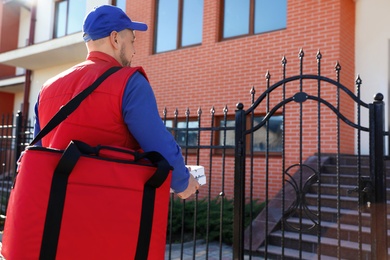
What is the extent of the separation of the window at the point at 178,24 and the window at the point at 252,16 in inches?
30.5

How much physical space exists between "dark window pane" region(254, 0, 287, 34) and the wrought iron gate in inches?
60.6

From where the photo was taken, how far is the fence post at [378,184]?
10.5ft

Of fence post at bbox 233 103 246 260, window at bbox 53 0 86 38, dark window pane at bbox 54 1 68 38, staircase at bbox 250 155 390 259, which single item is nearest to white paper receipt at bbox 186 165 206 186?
fence post at bbox 233 103 246 260

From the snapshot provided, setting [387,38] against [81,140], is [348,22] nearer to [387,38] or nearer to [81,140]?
[387,38]

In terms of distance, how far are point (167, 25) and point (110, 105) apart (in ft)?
30.1

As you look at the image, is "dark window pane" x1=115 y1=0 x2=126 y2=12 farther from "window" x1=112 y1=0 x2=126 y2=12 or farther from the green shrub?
the green shrub

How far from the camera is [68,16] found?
14.0m

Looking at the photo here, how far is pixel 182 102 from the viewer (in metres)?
9.63

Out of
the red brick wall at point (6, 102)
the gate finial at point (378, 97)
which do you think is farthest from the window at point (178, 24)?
the red brick wall at point (6, 102)

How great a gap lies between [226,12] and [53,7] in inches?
320

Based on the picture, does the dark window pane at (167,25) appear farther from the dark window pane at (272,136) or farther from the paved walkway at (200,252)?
the paved walkway at (200,252)

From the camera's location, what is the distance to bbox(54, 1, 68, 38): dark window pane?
14242mm

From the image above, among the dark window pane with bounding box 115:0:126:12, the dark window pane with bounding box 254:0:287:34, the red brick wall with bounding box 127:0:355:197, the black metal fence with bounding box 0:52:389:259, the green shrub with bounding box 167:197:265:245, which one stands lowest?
the green shrub with bounding box 167:197:265:245

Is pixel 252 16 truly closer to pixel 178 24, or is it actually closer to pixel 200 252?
pixel 178 24
